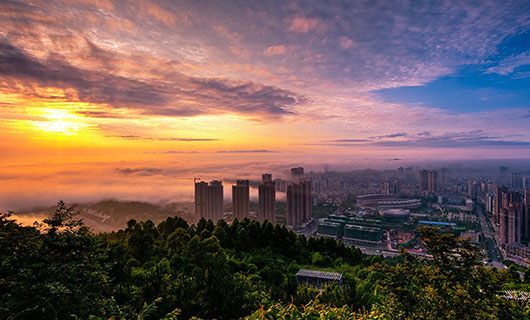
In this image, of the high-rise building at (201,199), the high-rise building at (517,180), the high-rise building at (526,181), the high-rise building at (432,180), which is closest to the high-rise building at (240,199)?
the high-rise building at (201,199)

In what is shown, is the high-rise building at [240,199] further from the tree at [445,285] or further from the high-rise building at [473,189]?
the high-rise building at [473,189]

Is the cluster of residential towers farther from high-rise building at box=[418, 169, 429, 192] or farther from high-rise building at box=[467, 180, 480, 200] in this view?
high-rise building at box=[467, 180, 480, 200]

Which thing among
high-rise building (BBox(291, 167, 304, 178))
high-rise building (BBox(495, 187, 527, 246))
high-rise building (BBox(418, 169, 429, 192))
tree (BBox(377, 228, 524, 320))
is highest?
tree (BBox(377, 228, 524, 320))

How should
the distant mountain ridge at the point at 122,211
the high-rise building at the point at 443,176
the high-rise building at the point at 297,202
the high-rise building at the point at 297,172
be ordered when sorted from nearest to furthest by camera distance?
the distant mountain ridge at the point at 122,211
the high-rise building at the point at 297,202
the high-rise building at the point at 297,172
the high-rise building at the point at 443,176

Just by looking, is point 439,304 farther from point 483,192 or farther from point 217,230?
point 483,192

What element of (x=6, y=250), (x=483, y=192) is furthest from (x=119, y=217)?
(x=483, y=192)

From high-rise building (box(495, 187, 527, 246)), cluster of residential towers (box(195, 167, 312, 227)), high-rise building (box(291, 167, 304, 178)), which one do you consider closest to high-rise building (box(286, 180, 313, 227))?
cluster of residential towers (box(195, 167, 312, 227))
